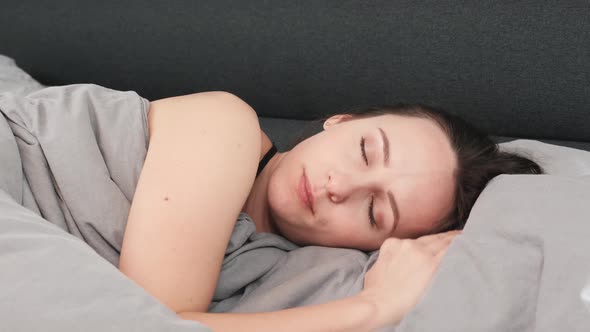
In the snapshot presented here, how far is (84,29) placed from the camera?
5.92 ft

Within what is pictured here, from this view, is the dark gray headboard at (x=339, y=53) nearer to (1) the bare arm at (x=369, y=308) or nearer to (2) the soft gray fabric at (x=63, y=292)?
(1) the bare arm at (x=369, y=308)

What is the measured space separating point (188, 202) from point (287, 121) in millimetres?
776

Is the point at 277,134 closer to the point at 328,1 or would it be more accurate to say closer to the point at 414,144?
the point at 328,1

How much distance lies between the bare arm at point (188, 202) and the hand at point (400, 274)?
0.78ft

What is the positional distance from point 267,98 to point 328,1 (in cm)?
30

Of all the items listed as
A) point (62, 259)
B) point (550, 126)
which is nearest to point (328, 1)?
point (550, 126)

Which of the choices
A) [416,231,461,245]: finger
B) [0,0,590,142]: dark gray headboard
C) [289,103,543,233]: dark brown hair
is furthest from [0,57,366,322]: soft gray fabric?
[0,0,590,142]: dark gray headboard

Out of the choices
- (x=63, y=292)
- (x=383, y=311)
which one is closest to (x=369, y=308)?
(x=383, y=311)

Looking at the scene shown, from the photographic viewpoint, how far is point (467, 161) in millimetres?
1095

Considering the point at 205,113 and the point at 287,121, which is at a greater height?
the point at 205,113

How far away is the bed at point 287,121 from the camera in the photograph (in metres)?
0.68

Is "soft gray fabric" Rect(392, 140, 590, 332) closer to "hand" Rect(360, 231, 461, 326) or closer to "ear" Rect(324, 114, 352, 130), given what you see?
"hand" Rect(360, 231, 461, 326)

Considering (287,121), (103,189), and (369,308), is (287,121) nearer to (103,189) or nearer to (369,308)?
(103,189)

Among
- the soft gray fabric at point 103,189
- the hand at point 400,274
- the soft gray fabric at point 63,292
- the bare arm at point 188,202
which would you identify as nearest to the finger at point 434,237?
the hand at point 400,274
